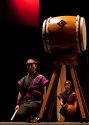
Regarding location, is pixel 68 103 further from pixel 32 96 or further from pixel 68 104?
pixel 32 96

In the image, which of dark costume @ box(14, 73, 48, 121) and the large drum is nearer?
the large drum

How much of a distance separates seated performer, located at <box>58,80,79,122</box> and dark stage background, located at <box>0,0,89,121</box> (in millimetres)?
1648

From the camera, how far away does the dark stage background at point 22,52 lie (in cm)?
603

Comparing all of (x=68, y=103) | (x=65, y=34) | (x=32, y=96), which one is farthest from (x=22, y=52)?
(x=65, y=34)

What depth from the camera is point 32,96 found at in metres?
4.01

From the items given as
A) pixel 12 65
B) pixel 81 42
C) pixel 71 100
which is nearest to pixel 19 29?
pixel 12 65

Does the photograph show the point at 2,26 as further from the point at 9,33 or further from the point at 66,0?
the point at 66,0

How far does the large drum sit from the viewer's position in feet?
10.9

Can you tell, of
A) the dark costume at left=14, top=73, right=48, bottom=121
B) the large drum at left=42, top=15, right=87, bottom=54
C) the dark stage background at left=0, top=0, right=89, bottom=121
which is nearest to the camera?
the large drum at left=42, top=15, right=87, bottom=54

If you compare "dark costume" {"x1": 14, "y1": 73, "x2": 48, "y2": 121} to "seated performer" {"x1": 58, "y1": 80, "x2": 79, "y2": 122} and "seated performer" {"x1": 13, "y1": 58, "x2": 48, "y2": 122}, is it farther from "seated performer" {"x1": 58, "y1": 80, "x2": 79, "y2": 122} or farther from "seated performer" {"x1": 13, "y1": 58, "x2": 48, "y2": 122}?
"seated performer" {"x1": 58, "y1": 80, "x2": 79, "y2": 122}

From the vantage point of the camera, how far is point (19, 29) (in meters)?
6.05

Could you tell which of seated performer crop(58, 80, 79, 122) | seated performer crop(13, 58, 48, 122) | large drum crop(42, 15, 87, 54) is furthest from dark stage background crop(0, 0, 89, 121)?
Result: large drum crop(42, 15, 87, 54)

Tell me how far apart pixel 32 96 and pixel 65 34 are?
3.18 ft

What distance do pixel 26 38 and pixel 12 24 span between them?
38 cm
